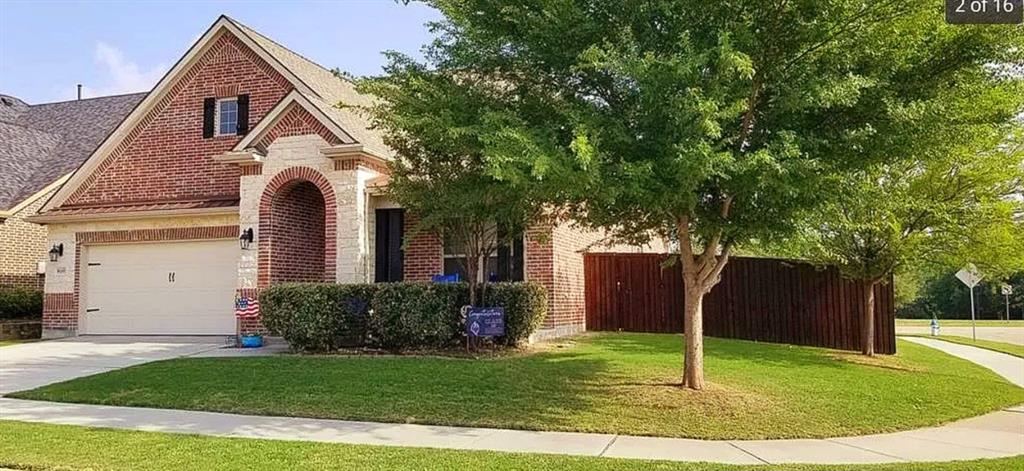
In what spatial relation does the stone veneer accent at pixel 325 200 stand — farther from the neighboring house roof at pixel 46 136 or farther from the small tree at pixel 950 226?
the neighboring house roof at pixel 46 136

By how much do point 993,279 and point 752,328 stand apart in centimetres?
493

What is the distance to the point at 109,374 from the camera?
36.6 ft

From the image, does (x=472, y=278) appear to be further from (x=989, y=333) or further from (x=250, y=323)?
(x=989, y=333)

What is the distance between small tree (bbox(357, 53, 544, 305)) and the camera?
870 centimetres

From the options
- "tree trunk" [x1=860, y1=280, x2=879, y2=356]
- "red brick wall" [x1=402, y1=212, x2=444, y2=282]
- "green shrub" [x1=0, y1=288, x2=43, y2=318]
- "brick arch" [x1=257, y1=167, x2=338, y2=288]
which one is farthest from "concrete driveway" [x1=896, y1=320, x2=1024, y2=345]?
"green shrub" [x1=0, y1=288, x2=43, y2=318]

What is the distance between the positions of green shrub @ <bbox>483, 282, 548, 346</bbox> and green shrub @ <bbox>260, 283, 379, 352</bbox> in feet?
7.11

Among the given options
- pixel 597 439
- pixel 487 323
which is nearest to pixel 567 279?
pixel 487 323

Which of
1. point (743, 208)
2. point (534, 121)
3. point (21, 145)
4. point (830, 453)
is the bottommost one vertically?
point (830, 453)

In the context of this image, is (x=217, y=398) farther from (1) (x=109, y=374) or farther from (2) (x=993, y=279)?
(2) (x=993, y=279)

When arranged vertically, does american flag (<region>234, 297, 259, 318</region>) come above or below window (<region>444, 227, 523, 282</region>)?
below

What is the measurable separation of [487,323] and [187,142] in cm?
966

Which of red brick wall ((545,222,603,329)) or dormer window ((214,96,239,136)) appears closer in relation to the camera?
red brick wall ((545,222,603,329))

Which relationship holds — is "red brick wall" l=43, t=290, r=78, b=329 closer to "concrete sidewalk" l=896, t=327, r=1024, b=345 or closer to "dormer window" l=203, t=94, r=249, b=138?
"dormer window" l=203, t=94, r=249, b=138

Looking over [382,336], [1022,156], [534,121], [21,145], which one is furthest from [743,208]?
[21,145]
